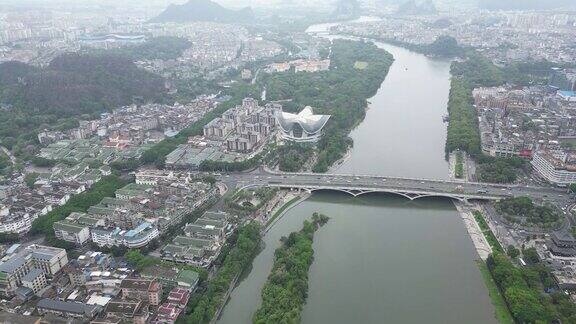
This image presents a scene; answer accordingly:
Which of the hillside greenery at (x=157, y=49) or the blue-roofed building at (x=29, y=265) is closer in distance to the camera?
the blue-roofed building at (x=29, y=265)

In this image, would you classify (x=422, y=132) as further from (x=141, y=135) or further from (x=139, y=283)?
(x=139, y=283)

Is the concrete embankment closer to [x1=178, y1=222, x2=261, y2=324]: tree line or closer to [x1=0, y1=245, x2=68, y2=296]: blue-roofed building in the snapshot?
[x1=178, y1=222, x2=261, y2=324]: tree line

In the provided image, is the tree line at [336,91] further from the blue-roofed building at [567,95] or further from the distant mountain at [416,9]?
the distant mountain at [416,9]

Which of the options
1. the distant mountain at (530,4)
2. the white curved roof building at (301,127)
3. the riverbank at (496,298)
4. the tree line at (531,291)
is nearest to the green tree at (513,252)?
the tree line at (531,291)

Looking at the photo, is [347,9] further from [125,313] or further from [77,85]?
[125,313]

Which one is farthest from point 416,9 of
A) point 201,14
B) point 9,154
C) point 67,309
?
point 67,309

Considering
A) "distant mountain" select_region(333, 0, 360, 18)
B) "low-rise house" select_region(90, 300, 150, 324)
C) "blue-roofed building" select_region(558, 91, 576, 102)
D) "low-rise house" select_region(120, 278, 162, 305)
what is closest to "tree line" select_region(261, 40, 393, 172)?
"low-rise house" select_region(120, 278, 162, 305)
